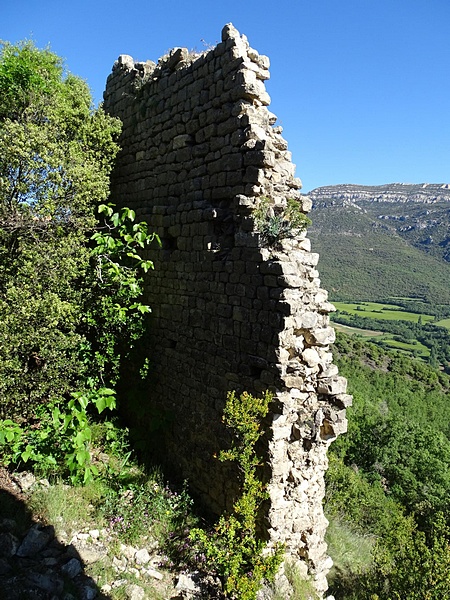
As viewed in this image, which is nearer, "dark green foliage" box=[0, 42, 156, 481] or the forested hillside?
"dark green foliage" box=[0, 42, 156, 481]

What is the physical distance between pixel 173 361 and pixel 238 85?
11.2 feet

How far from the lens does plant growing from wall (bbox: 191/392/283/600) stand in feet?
11.9

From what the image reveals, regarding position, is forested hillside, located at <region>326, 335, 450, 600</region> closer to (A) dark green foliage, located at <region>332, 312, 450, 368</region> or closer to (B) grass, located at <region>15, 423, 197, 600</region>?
(B) grass, located at <region>15, 423, 197, 600</region>

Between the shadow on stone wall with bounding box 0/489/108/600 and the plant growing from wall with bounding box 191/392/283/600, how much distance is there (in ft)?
3.33

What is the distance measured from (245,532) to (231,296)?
238 centimetres

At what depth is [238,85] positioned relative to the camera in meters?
4.51

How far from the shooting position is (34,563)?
3391 millimetres

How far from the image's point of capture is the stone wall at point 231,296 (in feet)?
13.5

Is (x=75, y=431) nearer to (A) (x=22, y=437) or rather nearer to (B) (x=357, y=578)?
(A) (x=22, y=437)

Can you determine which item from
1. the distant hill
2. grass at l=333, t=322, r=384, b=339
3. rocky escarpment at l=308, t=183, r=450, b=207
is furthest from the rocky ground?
rocky escarpment at l=308, t=183, r=450, b=207

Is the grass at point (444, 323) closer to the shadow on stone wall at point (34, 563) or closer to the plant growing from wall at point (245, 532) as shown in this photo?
the plant growing from wall at point (245, 532)

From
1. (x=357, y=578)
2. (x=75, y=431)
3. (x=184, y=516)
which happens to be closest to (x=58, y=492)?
(x=75, y=431)

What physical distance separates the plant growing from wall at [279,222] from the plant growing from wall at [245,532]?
1607 millimetres

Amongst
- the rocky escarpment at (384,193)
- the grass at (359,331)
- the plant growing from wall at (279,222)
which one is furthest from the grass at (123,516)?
the rocky escarpment at (384,193)
